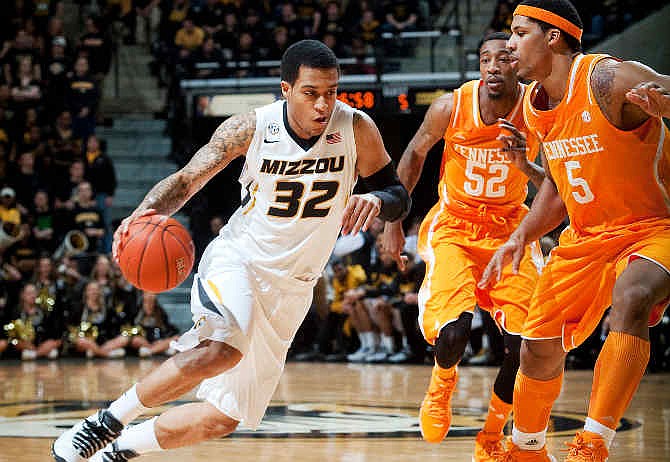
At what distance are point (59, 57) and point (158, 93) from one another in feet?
7.01

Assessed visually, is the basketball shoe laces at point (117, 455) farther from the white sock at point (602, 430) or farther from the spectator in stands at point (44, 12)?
the spectator in stands at point (44, 12)

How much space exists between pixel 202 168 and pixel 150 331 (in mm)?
8810

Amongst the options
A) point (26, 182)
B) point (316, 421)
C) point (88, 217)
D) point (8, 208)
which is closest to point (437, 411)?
point (316, 421)

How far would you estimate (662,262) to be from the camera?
13.0 ft

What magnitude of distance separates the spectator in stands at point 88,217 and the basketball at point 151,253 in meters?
9.50

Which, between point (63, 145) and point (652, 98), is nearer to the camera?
Answer: point (652, 98)

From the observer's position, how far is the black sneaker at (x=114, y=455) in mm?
4215

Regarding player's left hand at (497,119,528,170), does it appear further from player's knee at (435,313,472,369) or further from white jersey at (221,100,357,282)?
white jersey at (221,100,357,282)

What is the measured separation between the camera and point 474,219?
5.65 metres

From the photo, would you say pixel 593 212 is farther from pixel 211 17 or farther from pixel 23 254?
pixel 211 17

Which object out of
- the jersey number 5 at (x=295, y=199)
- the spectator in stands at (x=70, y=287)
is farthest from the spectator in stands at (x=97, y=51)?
the jersey number 5 at (x=295, y=199)

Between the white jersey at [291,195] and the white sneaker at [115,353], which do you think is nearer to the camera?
the white jersey at [291,195]

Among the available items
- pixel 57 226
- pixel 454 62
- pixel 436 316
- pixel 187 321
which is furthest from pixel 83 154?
pixel 436 316

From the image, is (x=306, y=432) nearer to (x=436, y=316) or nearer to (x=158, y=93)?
(x=436, y=316)
